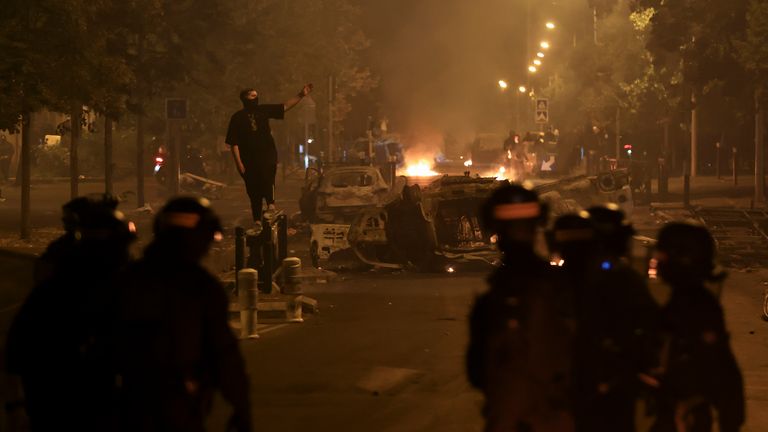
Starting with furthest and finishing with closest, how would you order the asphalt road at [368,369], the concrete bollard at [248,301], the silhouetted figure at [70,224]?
the concrete bollard at [248,301] < the asphalt road at [368,369] < the silhouetted figure at [70,224]

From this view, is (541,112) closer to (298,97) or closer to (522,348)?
(298,97)

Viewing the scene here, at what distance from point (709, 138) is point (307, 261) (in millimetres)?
52659

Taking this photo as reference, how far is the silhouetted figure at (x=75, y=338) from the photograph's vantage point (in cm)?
587

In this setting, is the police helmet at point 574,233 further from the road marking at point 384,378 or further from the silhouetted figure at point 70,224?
the road marking at point 384,378

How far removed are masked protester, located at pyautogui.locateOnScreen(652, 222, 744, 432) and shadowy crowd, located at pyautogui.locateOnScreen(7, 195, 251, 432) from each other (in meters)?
1.81

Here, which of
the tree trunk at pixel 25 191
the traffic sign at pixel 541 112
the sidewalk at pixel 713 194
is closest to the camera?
the tree trunk at pixel 25 191

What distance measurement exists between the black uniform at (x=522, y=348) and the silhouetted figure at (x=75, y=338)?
1526 mm

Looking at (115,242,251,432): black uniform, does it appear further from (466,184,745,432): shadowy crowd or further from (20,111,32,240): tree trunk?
(20,111,32,240): tree trunk

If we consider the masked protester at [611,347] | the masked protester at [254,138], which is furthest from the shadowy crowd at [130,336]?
the masked protester at [254,138]

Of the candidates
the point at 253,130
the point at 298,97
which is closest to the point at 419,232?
the point at 298,97

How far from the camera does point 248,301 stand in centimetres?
1550

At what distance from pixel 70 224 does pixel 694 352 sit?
315cm

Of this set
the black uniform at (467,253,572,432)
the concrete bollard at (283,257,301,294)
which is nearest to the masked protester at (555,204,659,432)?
the black uniform at (467,253,572,432)

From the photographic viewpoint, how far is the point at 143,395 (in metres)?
5.62
